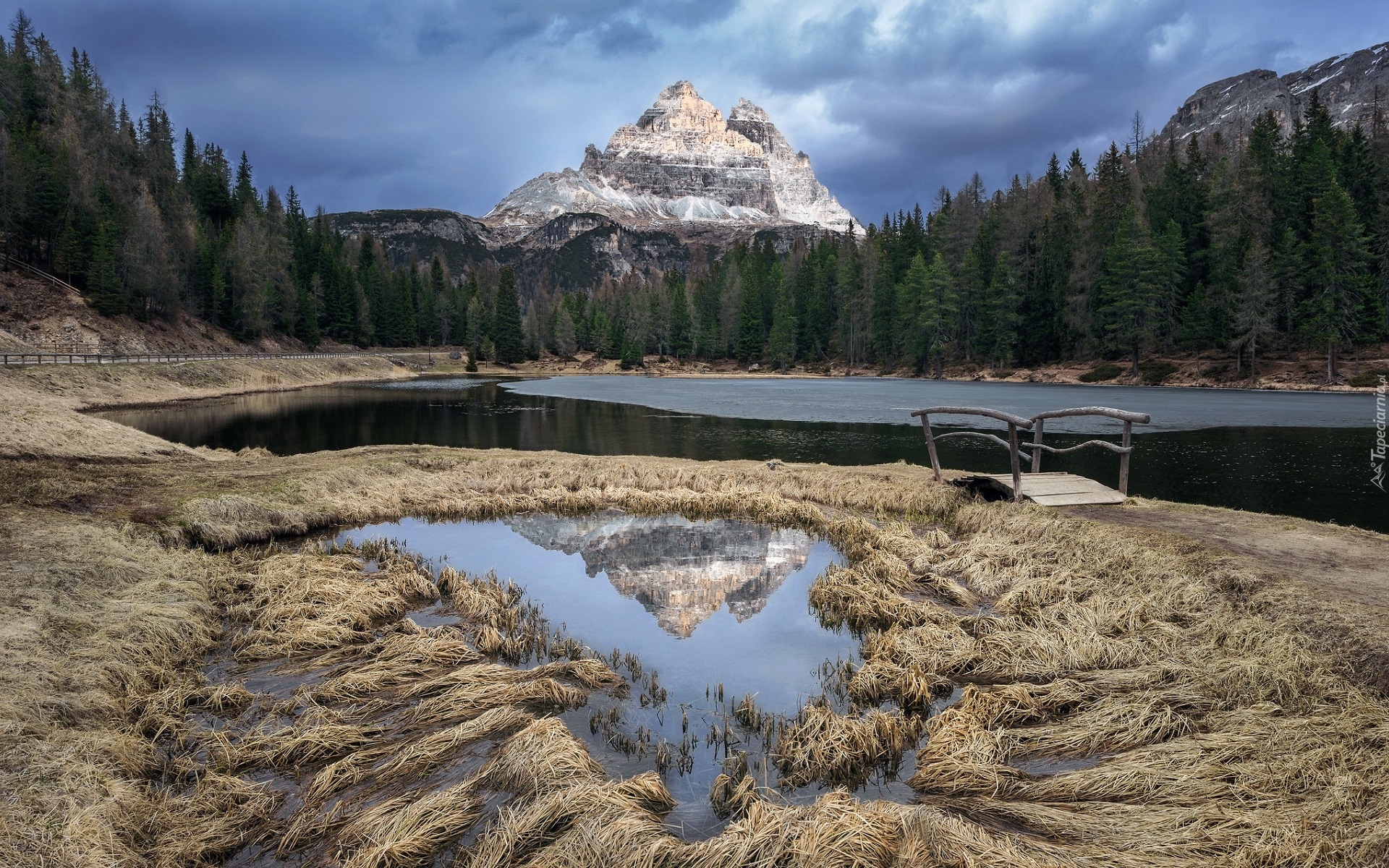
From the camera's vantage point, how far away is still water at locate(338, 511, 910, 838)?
6770 mm

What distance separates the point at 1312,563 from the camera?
990cm

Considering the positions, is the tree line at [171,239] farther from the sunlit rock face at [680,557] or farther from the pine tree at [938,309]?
the sunlit rock face at [680,557]

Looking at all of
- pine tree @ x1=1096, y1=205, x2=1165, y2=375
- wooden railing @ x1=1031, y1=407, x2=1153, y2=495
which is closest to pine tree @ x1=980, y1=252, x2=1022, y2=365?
→ pine tree @ x1=1096, y1=205, x2=1165, y2=375

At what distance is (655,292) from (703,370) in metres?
23.9

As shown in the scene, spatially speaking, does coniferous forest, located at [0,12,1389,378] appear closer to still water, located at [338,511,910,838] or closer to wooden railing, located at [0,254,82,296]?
wooden railing, located at [0,254,82,296]

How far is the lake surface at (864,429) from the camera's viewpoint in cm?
2261

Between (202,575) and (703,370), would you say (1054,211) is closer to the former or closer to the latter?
(703,370)

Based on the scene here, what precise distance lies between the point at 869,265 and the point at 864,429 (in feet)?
228

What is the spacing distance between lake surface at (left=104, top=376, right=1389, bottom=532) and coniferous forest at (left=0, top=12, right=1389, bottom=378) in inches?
517

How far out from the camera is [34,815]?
470cm

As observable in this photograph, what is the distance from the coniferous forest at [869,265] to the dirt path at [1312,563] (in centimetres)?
6002

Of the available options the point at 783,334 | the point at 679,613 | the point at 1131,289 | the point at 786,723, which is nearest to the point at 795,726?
the point at 786,723

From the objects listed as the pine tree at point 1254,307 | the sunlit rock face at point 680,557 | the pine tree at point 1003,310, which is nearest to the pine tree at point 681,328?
the pine tree at point 1003,310

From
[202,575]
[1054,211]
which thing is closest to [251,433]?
[202,575]
